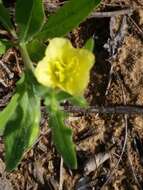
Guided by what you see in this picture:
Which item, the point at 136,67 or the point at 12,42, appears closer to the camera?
the point at 12,42

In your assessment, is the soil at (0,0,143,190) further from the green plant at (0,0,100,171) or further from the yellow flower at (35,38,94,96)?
the yellow flower at (35,38,94,96)

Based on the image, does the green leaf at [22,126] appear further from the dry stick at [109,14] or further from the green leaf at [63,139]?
the dry stick at [109,14]

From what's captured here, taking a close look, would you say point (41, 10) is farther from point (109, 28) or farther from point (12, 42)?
point (109, 28)

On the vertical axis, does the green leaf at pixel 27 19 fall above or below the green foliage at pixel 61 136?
above

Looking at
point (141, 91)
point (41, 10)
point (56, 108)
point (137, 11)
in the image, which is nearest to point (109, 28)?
point (137, 11)

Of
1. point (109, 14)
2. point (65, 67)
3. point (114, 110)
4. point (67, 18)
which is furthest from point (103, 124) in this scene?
point (65, 67)

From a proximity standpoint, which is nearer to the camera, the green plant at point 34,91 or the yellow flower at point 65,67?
the yellow flower at point 65,67

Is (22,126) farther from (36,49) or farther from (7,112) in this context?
(36,49)

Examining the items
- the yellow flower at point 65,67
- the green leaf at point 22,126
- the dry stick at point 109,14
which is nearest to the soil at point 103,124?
the dry stick at point 109,14
